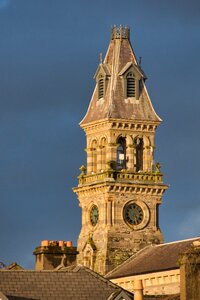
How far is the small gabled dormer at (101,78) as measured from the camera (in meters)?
130

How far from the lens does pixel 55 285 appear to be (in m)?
67.3

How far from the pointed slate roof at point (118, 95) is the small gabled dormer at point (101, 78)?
0.04 ft

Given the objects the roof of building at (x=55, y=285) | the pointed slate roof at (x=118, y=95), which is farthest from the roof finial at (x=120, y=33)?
the roof of building at (x=55, y=285)

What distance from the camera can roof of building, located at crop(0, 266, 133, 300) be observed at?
66.4 m

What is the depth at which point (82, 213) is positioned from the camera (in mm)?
130750

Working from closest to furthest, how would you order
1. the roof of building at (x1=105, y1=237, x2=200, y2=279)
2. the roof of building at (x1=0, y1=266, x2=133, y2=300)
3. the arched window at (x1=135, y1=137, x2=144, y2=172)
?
the roof of building at (x1=0, y1=266, x2=133, y2=300) → the roof of building at (x1=105, y1=237, x2=200, y2=279) → the arched window at (x1=135, y1=137, x2=144, y2=172)

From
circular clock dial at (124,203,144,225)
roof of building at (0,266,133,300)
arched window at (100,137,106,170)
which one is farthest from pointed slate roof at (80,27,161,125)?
roof of building at (0,266,133,300)

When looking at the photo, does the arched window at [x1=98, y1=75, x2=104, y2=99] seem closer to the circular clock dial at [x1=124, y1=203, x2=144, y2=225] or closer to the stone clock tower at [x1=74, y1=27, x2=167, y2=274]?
the stone clock tower at [x1=74, y1=27, x2=167, y2=274]

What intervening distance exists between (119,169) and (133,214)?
3225 mm

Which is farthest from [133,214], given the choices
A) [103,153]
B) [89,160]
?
[89,160]

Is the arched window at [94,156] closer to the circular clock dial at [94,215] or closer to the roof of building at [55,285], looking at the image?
the circular clock dial at [94,215]

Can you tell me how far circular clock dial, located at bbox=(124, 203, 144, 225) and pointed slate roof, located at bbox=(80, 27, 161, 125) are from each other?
19.5 feet

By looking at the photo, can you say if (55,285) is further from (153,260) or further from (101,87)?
(101,87)

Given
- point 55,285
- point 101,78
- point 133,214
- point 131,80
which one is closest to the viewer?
point 55,285
